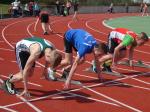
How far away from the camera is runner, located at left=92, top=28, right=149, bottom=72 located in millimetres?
10492

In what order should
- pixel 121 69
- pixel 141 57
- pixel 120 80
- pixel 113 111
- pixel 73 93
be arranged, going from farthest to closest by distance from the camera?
pixel 141 57 → pixel 121 69 → pixel 120 80 → pixel 73 93 → pixel 113 111

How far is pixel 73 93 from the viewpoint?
29.9ft

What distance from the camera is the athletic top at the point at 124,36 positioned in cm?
1047

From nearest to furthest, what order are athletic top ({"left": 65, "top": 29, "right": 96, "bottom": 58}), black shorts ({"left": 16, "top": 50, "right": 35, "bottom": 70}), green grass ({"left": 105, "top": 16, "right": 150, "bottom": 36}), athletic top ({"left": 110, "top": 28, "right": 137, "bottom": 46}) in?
black shorts ({"left": 16, "top": 50, "right": 35, "bottom": 70})
athletic top ({"left": 65, "top": 29, "right": 96, "bottom": 58})
athletic top ({"left": 110, "top": 28, "right": 137, "bottom": 46})
green grass ({"left": 105, "top": 16, "right": 150, "bottom": 36})

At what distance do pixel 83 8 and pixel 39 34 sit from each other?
85.4ft

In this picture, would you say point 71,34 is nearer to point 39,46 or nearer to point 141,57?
point 39,46

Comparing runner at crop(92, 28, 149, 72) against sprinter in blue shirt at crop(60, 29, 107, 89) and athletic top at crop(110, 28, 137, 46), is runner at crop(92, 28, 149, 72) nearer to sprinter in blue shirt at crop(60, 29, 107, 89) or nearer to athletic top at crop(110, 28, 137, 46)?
athletic top at crop(110, 28, 137, 46)

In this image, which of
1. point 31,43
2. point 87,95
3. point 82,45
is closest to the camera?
point 31,43

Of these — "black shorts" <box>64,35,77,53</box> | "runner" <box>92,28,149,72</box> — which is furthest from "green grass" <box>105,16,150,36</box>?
"black shorts" <box>64,35,77,53</box>

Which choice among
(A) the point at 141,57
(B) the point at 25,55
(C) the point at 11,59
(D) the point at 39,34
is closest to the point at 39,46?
(B) the point at 25,55

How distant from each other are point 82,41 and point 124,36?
2.15 metres

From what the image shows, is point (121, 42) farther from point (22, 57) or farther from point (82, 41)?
point (22, 57)

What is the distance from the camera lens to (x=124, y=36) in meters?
10.7

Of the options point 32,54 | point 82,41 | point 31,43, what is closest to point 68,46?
point 82,41
